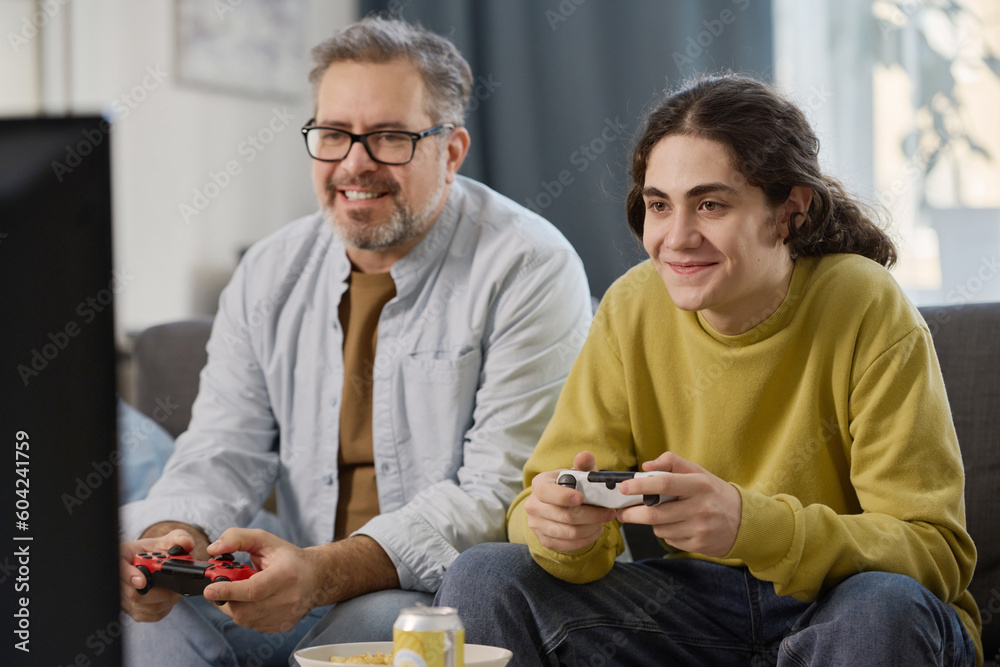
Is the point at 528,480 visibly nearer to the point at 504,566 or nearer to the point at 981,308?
the point at 504,566

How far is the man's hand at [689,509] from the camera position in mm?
925

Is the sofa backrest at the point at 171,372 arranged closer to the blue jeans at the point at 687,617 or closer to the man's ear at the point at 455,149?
the man's ear at the point at 455,149

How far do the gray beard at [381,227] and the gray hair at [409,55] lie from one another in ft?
0.62

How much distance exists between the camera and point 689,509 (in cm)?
95

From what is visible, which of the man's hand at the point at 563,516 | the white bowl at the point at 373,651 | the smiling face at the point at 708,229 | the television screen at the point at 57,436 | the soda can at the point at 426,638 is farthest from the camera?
the smiling face at the point at 708,229

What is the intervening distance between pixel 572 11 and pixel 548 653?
2.12 metres

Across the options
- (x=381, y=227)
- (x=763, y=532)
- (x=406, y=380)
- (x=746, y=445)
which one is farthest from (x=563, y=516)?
(x=381, y=227)

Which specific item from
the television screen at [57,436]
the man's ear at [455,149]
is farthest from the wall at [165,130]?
the television screen at [57,436]

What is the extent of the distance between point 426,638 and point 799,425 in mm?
664

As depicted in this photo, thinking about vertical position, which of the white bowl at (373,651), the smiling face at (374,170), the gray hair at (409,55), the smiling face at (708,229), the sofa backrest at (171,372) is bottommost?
the white bowl at (373,651)

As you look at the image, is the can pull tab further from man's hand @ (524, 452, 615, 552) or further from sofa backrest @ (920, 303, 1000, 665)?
sofa backrest @ (920, 303, 1000, 665)

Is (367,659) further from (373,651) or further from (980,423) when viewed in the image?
(980,423)

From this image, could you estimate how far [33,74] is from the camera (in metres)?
2.33

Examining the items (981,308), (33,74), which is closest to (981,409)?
(981,308)
